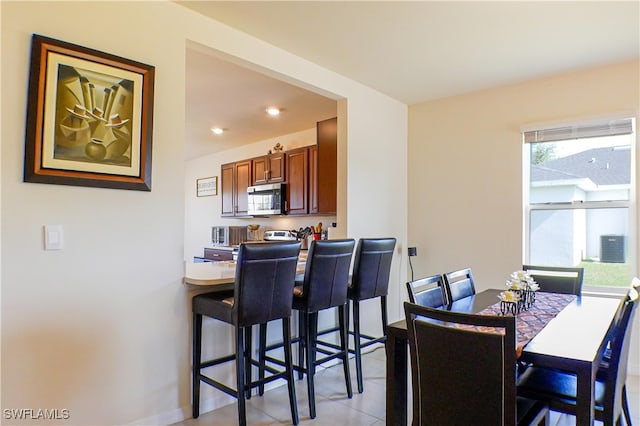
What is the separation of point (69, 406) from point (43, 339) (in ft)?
1.24

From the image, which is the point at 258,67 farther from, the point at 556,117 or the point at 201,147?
the point at 201,147

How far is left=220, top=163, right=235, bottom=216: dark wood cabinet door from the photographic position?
624 centimetres

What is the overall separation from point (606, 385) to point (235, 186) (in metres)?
5.29

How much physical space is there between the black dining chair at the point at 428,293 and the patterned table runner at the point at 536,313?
251 mm

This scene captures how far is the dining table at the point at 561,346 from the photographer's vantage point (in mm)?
1445

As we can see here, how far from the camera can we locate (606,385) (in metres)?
1.67

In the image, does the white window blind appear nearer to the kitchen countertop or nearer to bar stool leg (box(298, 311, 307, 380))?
the kitchen countertop

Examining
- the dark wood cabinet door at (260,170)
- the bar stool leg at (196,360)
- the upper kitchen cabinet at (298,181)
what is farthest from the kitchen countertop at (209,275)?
the dark wood cabinet door at (260,170)

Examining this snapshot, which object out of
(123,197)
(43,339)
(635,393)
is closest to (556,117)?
(635,393)

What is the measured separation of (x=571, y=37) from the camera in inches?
105

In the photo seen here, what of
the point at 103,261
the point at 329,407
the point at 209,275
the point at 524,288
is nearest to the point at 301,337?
the point at 329,407

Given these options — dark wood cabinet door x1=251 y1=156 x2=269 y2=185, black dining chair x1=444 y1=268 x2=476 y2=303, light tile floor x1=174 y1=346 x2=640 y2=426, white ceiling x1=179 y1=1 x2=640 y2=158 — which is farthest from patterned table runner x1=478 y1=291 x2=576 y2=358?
dark wood cabinet door x1=251 y1=156 x2=269 y2=185

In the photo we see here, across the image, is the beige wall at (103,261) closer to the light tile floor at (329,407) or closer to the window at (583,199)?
the light tile floor at (329,407)

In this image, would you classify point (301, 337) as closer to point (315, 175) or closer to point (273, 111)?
point (315, 175)
